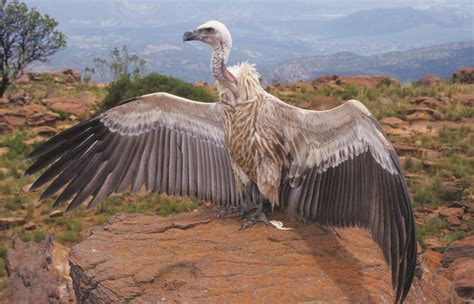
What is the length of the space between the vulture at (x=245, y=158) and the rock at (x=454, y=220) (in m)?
6.37

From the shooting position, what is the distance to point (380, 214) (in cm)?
450

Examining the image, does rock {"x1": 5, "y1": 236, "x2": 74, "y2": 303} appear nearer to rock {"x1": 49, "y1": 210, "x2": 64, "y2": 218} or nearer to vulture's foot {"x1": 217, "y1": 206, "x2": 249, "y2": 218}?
rock {"x1": 49, "y1": 210, "x2": 64, "y2": 218}

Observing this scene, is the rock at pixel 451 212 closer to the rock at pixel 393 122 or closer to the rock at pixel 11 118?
the rock at pixel 393 122

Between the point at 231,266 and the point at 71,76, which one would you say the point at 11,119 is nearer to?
the point at 71,76

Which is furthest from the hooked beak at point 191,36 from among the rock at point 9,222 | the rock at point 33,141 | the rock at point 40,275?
the rock at point 33,141

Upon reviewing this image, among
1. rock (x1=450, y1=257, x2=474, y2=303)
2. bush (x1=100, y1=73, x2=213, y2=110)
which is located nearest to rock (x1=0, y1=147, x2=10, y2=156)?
bush (x1=100, y1=73, x2=213, y2=110)

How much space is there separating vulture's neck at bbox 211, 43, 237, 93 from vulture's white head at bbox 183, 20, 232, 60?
0.02m

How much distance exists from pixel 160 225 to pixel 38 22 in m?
24.6

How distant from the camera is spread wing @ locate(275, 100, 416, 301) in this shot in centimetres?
434

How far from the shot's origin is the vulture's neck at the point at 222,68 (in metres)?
5.24

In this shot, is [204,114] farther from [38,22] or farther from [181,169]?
[38,22]

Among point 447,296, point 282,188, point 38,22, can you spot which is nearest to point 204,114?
point 282,188

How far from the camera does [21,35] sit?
2717cm

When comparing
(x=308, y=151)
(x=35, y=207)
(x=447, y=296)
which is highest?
(x=308, y=151)
